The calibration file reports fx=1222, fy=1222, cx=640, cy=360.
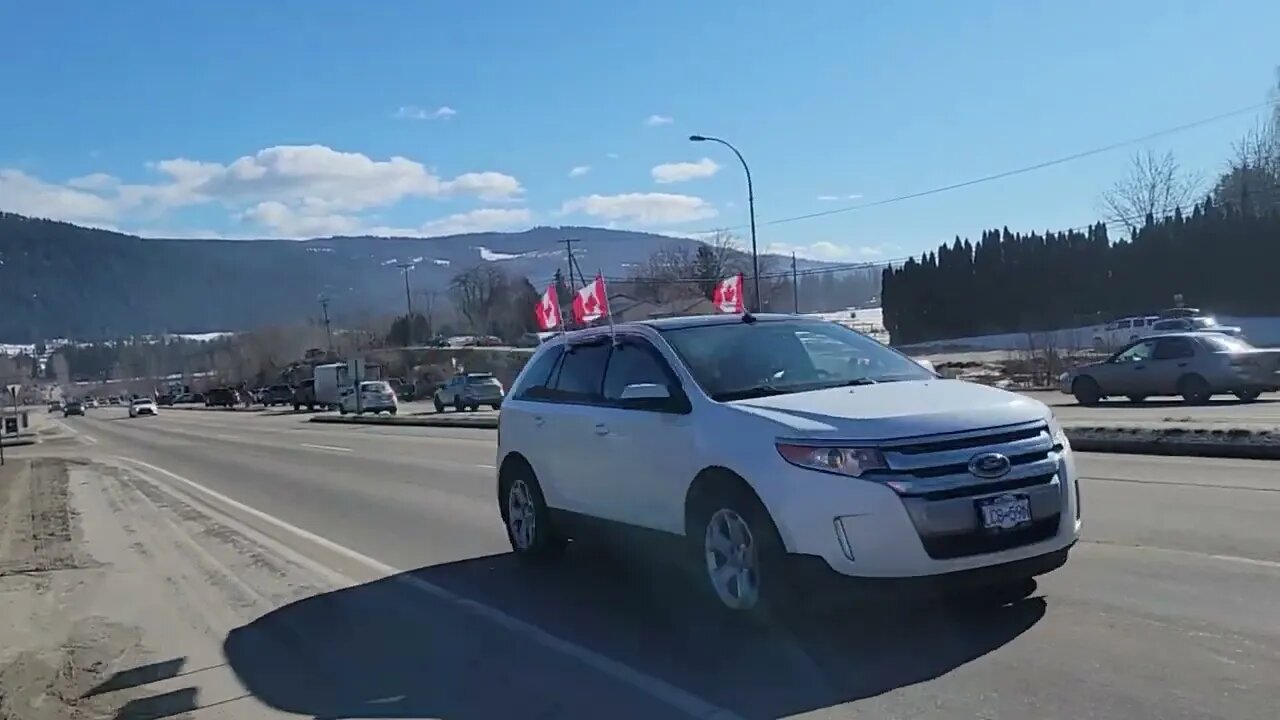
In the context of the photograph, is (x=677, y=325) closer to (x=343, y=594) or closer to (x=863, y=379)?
(x=863, y=379)

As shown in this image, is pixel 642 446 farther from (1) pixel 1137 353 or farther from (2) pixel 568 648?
(1) pixel 1137 353

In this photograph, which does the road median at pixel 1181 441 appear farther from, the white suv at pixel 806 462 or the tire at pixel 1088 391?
the tire at pixel 1088 391

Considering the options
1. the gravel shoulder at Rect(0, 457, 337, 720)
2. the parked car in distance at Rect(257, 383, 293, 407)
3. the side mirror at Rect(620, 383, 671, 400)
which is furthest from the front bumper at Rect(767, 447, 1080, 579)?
the parked car in distance at Rect(257, 383, 293, 407)

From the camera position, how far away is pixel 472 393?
50.9m

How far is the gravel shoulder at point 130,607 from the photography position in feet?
23.2

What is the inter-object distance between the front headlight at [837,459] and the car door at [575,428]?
2.27m

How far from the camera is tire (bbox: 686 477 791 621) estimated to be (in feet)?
21.7

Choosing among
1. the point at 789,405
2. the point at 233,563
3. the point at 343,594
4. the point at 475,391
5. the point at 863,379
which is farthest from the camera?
the point at 475,391

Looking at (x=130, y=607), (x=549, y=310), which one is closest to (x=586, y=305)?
(x=549, y=310)

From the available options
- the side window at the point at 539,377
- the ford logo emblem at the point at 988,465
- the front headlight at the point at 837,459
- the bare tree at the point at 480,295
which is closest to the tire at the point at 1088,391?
the side window at the point at 539,377

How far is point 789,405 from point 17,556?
10.6 m

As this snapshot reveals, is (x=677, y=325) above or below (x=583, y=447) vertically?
above

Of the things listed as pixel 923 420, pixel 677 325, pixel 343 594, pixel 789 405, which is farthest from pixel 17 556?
pixel 923 420

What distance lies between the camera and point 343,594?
385 inches
